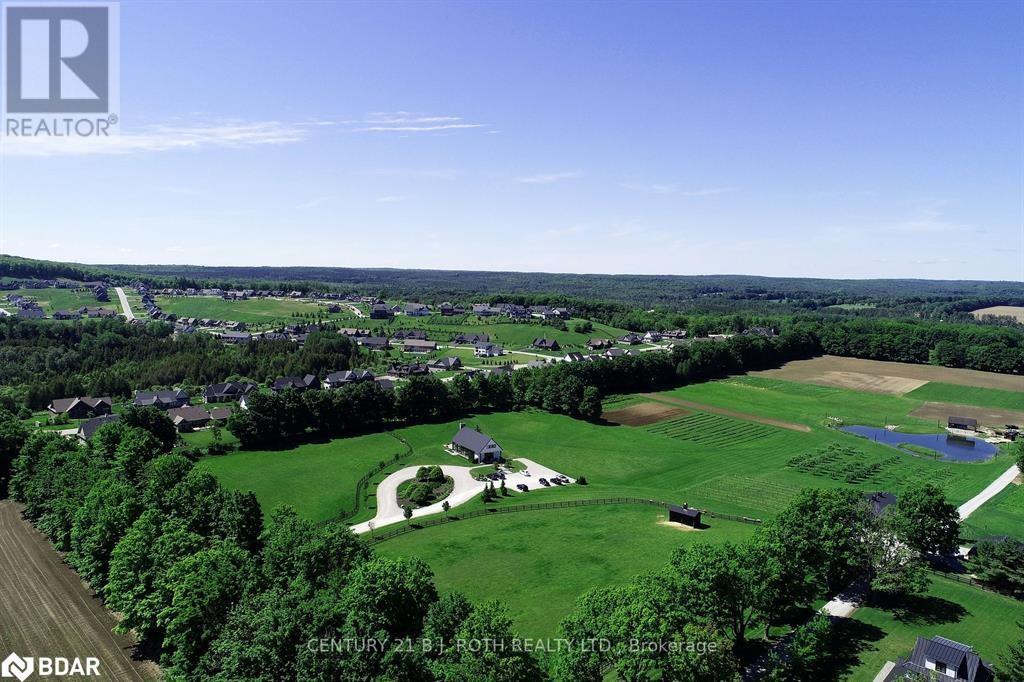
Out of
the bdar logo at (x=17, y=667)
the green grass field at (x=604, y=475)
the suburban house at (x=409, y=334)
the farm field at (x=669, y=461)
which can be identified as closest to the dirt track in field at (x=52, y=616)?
the bdar logo at (x=17, y=667)

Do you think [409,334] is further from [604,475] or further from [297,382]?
[604,475]

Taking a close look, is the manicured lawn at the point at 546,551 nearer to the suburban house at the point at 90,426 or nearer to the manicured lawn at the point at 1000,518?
the manicured lawn at the point at 1000,518

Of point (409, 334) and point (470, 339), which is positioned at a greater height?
point (409, 334)

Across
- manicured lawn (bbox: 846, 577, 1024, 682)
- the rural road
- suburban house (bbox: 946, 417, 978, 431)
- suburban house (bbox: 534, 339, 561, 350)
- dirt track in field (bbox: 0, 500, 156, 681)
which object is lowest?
dirt track in field (bbox: 0, 500, 156, 681)

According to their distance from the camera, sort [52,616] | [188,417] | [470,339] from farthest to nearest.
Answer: [470,339]
[188,417]
[52,616]

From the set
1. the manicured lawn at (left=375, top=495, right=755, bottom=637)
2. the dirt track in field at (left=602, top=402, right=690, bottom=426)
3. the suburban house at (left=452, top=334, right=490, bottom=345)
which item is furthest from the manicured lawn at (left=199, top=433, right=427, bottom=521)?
the suburban house at (left=452, top=334, right=490, bottom=345)

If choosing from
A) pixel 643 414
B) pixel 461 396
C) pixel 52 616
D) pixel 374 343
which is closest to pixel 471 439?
pixel 461 396

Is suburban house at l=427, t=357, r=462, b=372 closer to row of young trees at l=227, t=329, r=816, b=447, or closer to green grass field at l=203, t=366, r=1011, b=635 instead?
row of young trees at l=227, t=329, r=816, b=447
